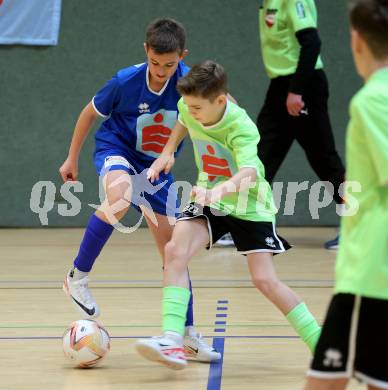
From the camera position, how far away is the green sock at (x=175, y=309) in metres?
3.16

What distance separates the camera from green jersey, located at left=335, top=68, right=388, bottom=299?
1.96m

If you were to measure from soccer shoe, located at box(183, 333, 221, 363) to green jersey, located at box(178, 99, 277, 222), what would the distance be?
0.60 metres

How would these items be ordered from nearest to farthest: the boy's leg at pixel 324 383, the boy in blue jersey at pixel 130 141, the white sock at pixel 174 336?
the boy's leg at pixel 324 383 < the white sock at pixel 174 336 < the boy in blue jersey at pixel 130 141

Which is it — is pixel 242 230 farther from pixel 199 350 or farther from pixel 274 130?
pixel 274 130

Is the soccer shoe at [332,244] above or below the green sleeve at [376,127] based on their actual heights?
below

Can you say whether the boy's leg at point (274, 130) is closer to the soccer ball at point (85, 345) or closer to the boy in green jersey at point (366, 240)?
the soccer ball at point (85, 345)

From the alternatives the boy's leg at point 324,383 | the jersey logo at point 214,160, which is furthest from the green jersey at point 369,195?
the jersey logo at point 214,160

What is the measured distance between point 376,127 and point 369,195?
17cm

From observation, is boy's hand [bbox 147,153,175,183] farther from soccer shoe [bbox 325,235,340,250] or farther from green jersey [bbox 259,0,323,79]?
soccer shoe [bbox 325,235,340,250]

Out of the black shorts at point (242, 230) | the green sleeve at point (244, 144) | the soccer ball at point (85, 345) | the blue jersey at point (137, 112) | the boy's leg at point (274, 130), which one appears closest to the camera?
the green sleeve at point (244, 144)

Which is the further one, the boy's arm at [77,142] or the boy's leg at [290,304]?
the boy's arm at [77,142]

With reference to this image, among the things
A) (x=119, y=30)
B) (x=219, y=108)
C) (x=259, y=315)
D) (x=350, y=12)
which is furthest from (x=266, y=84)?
(x=350, y=12)

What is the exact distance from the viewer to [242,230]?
11.0 feet

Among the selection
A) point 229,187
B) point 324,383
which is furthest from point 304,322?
point 324,383
